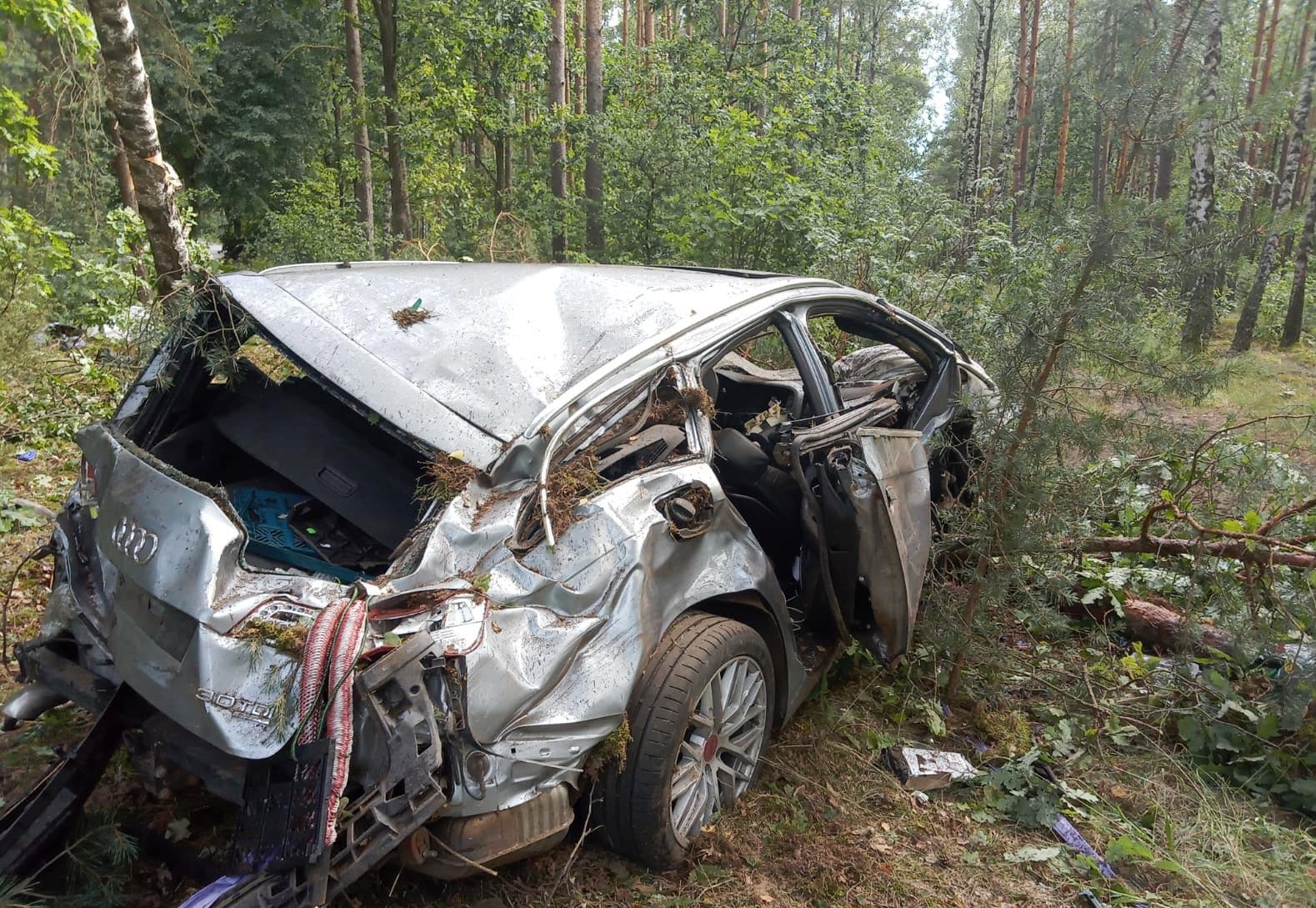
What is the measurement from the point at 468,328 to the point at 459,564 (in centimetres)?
103

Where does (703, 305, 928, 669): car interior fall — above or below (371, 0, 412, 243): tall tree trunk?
below

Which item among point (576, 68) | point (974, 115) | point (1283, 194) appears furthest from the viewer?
point (974, 115)

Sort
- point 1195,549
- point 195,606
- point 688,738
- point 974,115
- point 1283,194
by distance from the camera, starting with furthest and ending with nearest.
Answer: point 974,115 < point 1283,194 < point 1195,549 < point 688,738 < point 195,606

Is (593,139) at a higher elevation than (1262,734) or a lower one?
higher

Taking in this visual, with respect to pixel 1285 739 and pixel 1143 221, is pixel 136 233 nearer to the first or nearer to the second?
pixel 1143 221

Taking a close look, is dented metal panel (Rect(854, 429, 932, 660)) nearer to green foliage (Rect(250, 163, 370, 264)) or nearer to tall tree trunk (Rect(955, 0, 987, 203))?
green foliage (Rect(250, 163, 370, 264))

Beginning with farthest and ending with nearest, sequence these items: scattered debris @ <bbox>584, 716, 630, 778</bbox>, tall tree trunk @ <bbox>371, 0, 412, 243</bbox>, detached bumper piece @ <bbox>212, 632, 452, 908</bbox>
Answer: tall tree trunk @ <bbox>371, 0, 412, 243</bbox>, scattered debris @ <bbox>584, 716, 630, 778</bbox>, detached bumper piece @ <bbox>212, 632, 452, 908</bbox>

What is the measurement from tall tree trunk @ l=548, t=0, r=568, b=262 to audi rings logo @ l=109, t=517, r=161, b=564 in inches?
422

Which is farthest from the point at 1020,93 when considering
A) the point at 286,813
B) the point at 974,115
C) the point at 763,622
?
the point at 286,813

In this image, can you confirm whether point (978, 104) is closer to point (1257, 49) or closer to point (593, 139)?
point (1257, 49)

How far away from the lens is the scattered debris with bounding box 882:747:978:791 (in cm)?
333

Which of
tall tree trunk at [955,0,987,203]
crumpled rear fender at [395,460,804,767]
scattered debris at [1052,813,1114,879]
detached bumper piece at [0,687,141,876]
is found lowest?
scattered debris at [1052,813,1114,879]

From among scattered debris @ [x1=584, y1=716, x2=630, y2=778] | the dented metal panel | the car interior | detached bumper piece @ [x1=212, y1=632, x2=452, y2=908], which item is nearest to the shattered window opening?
detached bumper piece @ [x1=212, y1=632, x2=452, y2=908]

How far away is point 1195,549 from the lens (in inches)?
160
